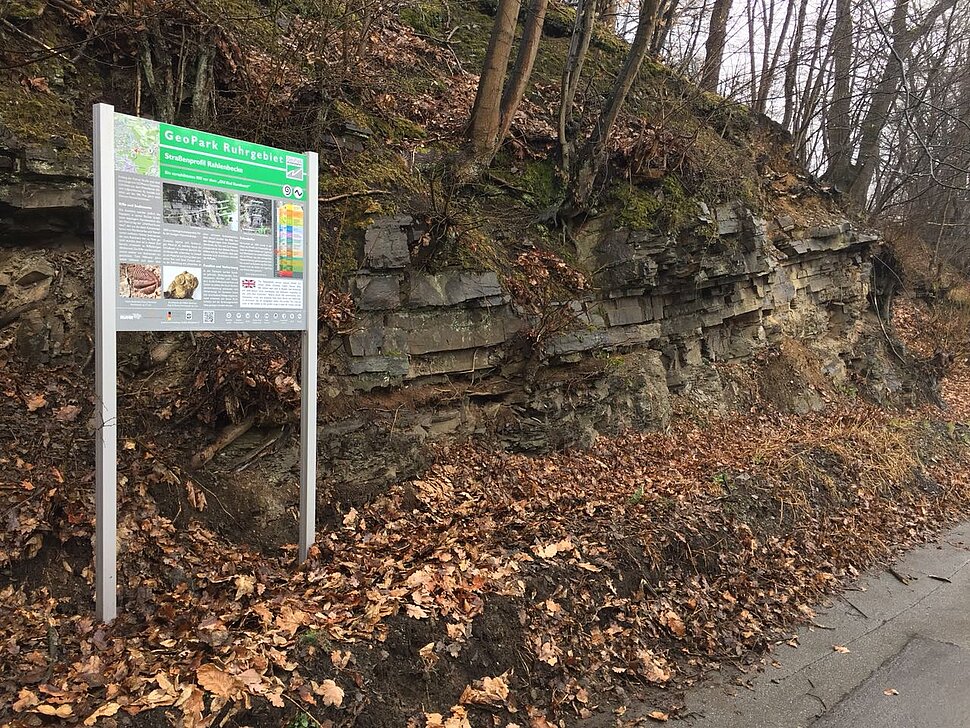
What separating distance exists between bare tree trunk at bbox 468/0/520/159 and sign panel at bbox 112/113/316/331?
14.8 feet

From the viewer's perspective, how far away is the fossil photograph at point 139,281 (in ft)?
12.6

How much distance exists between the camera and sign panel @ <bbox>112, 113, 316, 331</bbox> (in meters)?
3.88

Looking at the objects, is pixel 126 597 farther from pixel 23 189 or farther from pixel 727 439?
pixel 727 439

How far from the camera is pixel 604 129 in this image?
380 inches

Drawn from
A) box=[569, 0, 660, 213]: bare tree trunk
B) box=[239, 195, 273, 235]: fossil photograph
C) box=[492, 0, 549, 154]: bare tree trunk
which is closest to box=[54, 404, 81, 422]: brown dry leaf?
box=[239, 195, 273, 235]: fossil photograph

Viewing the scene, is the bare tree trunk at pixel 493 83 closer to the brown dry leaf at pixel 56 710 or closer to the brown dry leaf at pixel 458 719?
the brown dry leaf at pixel 458 719

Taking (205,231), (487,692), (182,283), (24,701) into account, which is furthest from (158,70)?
(487,692)

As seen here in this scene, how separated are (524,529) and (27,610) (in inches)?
153

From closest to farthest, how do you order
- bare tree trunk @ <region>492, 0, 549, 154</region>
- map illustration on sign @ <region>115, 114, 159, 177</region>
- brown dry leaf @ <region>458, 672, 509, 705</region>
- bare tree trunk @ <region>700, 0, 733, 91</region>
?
1. map illustration on sign @ <region>115, 114, 159, 177</region>
2. brown dry leaf @ <region>458, 672, 509, 705</region>
3. bare tree trunk @ <region>492, 0, 549, 154</region>
4. bare tree trunk @ <region>700, 0, 733, 91</region>

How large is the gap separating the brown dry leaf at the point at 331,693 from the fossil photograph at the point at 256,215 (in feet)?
10.1

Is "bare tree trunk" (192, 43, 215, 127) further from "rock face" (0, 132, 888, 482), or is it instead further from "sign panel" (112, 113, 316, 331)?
"sign panel" (112, 113, 316, 331)

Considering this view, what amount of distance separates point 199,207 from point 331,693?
3.25 metres

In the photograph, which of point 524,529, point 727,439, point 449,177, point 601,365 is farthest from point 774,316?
point 524,529

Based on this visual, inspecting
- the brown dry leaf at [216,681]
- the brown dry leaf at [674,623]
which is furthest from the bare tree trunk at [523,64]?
the brown dry leaf at [216,681]
